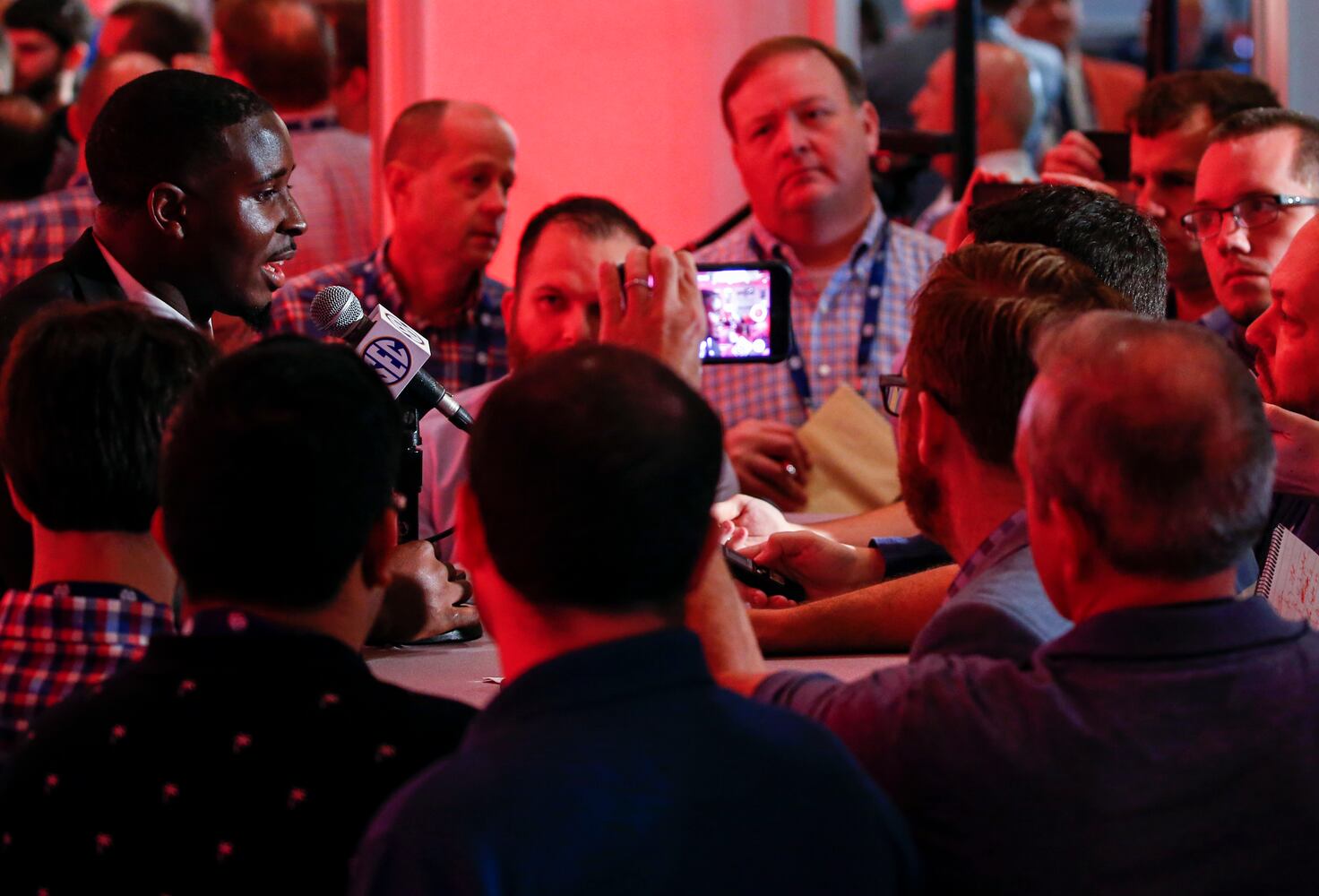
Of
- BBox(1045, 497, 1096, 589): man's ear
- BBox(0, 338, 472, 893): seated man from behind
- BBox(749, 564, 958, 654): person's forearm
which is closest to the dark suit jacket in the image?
BBox(0, 338, 472, 893): seated man from behind

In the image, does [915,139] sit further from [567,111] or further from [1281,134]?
Result: [1281,134]

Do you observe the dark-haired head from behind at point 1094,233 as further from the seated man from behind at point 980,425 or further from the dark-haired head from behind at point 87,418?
the dark-haired head from behind at point 87,418

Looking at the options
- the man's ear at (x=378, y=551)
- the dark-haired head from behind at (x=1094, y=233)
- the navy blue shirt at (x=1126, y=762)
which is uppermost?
the dark-haired head from behind at (x=1094, y=233)

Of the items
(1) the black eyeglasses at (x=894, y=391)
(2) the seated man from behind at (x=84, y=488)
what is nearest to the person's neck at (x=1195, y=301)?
(1) the black eyeglasses at (x=894, y=391)

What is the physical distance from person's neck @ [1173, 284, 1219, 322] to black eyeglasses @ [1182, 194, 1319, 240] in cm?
48

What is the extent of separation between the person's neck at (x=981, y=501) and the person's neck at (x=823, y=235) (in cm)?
241

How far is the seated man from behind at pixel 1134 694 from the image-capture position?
1.15m

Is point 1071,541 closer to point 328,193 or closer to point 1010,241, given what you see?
point 1010,241

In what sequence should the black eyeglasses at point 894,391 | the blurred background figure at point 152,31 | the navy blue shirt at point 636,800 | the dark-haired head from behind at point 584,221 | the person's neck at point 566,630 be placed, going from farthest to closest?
the blurred background figure at point 152,31 < the dark-haired head from behind at point 584,221 < the black eyeglasses at point 894,391 < the person's neck at point 566,630 < the navy blue shirt at point 636,800

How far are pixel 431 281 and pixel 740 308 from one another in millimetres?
1278

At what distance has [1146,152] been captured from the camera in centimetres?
346

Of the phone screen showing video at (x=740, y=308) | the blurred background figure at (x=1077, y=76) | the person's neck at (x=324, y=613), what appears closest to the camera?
the person's neck at (x=324, y=613)

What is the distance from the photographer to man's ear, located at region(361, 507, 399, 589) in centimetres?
128

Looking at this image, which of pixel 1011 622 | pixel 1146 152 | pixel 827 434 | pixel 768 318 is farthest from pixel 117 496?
pixel 1146 152
